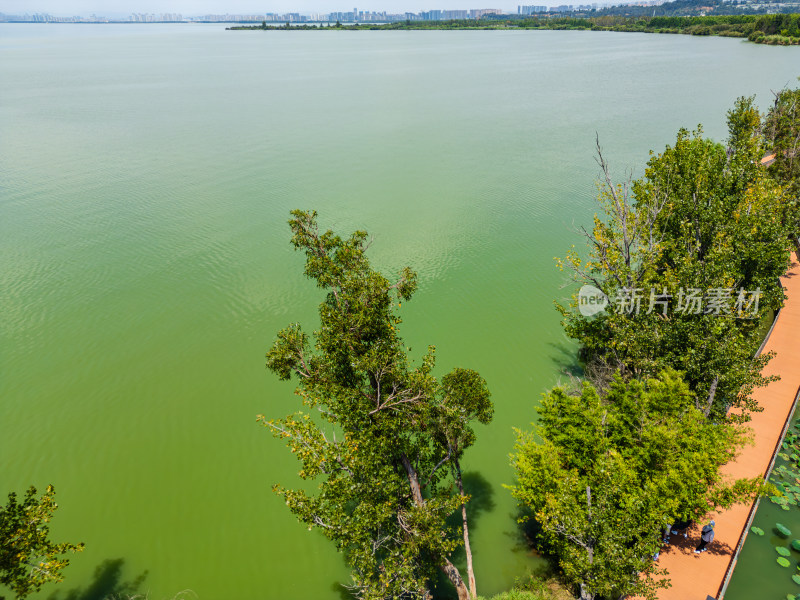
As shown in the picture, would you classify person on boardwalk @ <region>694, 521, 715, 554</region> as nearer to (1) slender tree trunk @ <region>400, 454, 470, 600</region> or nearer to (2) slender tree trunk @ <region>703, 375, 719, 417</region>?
(2) slender tree trunk @ <region>703, 375, 719, 417</region>

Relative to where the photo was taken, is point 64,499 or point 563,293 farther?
point 563,293

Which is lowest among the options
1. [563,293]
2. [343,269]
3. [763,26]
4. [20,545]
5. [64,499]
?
[64,499]

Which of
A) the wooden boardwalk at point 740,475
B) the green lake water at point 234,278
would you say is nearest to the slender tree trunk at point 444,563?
the green lake water at point 234,278

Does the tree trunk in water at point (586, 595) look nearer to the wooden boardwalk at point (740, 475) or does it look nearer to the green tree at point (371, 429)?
the green tree at point (371, 429)

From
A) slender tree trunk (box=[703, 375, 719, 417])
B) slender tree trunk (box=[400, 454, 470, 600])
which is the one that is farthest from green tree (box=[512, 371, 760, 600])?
slender tree trunk (box=[400, 454, 470, 600])

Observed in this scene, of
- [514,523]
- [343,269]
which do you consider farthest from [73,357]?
[514,523]

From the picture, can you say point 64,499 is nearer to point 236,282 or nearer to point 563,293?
point 236,282

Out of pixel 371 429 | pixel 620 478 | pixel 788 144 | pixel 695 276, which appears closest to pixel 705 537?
pixel 620 478
